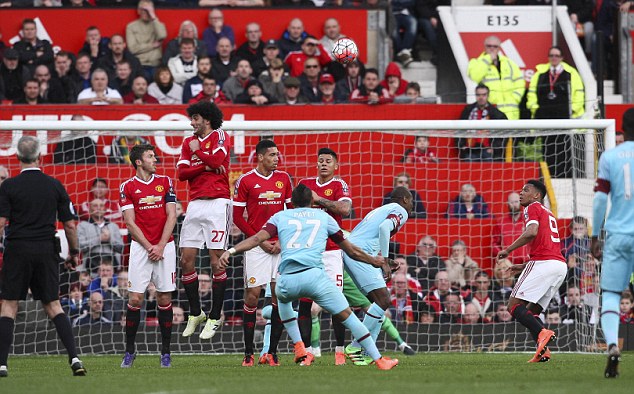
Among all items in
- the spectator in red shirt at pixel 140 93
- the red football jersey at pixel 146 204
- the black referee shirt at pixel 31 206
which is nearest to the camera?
the black referee shirt at pixel 31 206

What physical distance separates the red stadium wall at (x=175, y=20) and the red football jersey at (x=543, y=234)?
7.69 m

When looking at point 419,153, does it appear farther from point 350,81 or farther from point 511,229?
point 350,81

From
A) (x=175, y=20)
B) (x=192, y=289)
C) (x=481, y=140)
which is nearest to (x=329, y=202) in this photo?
(x=192, y=289)

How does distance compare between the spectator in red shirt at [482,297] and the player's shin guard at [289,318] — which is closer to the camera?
the player's shin guard at [289,318]

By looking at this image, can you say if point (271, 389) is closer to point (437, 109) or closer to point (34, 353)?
point (34, 353)

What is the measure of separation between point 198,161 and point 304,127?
7.30ft

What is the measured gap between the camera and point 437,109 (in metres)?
18.8

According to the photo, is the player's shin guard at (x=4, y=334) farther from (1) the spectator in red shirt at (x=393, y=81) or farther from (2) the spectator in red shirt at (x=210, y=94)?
(1) the spectator in red shirt at (x=393, y=81)

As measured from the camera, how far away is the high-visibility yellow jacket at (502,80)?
63.9 ft

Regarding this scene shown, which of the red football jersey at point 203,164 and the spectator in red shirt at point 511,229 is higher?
the red football jersey at point 203,164

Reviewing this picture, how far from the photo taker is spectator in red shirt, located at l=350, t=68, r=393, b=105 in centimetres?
1850

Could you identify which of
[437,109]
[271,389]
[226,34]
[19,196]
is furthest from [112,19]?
[271,389]

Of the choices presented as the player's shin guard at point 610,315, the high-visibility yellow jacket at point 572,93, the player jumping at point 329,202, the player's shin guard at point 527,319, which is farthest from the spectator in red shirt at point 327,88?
the player's shin guard at point 610,315

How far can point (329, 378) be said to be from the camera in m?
10.6
